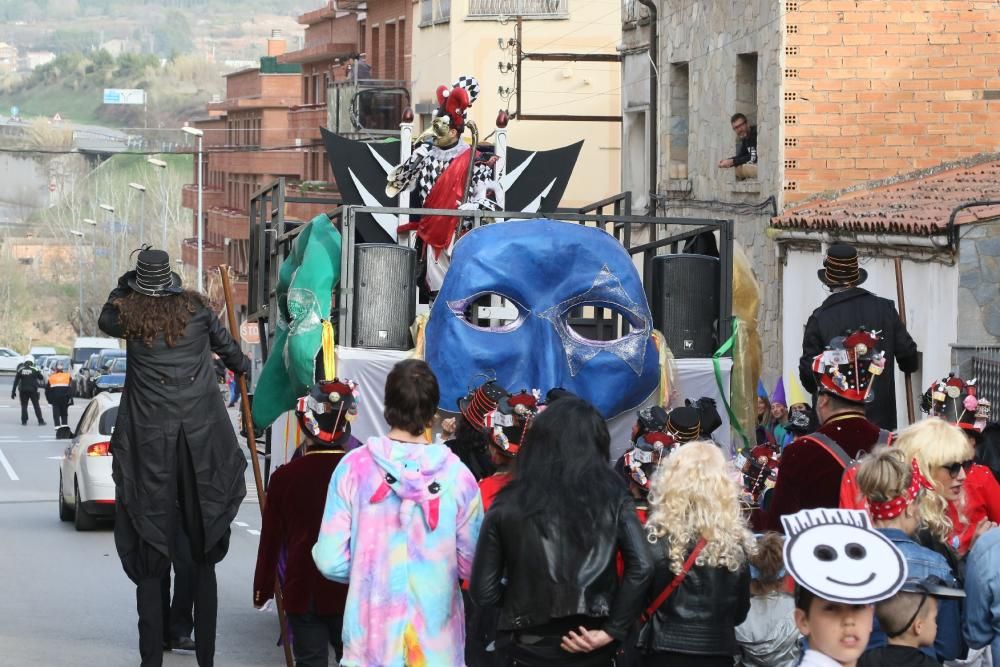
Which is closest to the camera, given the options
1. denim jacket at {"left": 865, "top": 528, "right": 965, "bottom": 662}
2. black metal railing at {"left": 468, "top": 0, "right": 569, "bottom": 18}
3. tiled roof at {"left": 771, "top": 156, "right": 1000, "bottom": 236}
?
denim jacket at {"left": 865, "top": 528, "right": 965, "bottom": 662}

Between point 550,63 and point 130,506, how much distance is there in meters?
34.9

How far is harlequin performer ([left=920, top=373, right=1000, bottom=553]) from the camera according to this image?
7395mm

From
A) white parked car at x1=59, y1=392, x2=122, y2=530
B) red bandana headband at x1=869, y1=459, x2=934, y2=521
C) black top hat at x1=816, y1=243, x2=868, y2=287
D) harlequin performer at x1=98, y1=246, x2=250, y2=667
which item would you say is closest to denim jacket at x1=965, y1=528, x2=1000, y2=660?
red bandana headband at x1=869, y1=459, x2=934, y2=521

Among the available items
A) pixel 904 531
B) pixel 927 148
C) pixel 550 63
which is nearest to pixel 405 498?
pixel 904 531

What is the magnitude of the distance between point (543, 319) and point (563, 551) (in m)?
4.43

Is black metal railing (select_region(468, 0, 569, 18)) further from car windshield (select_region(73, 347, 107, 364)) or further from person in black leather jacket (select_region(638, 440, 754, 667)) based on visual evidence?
person in black leather jacket (select_region(638, 440, 754, 667))

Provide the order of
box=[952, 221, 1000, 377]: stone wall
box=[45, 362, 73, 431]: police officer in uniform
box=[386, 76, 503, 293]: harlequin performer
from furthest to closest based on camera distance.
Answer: box=[45, 362, 73, 431]: police officer in uniform, box=[952, 221, 1000, 377]: stone wall, box=[386, 76, 503, 293]: harlequin performer

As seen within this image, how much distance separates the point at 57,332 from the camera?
12988 cm

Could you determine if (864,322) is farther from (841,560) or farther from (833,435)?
(841,560)

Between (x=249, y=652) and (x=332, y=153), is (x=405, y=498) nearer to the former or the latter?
(x=249, y=652)

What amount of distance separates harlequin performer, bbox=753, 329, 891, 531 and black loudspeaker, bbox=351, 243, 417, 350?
13.2 feet

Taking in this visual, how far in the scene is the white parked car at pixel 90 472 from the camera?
1778 centimetres

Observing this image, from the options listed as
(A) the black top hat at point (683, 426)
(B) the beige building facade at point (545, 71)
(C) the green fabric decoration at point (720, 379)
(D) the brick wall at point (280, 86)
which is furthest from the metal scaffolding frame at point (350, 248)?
(D) the brick wall at point (280, 86)

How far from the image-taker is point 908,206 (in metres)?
18.2
